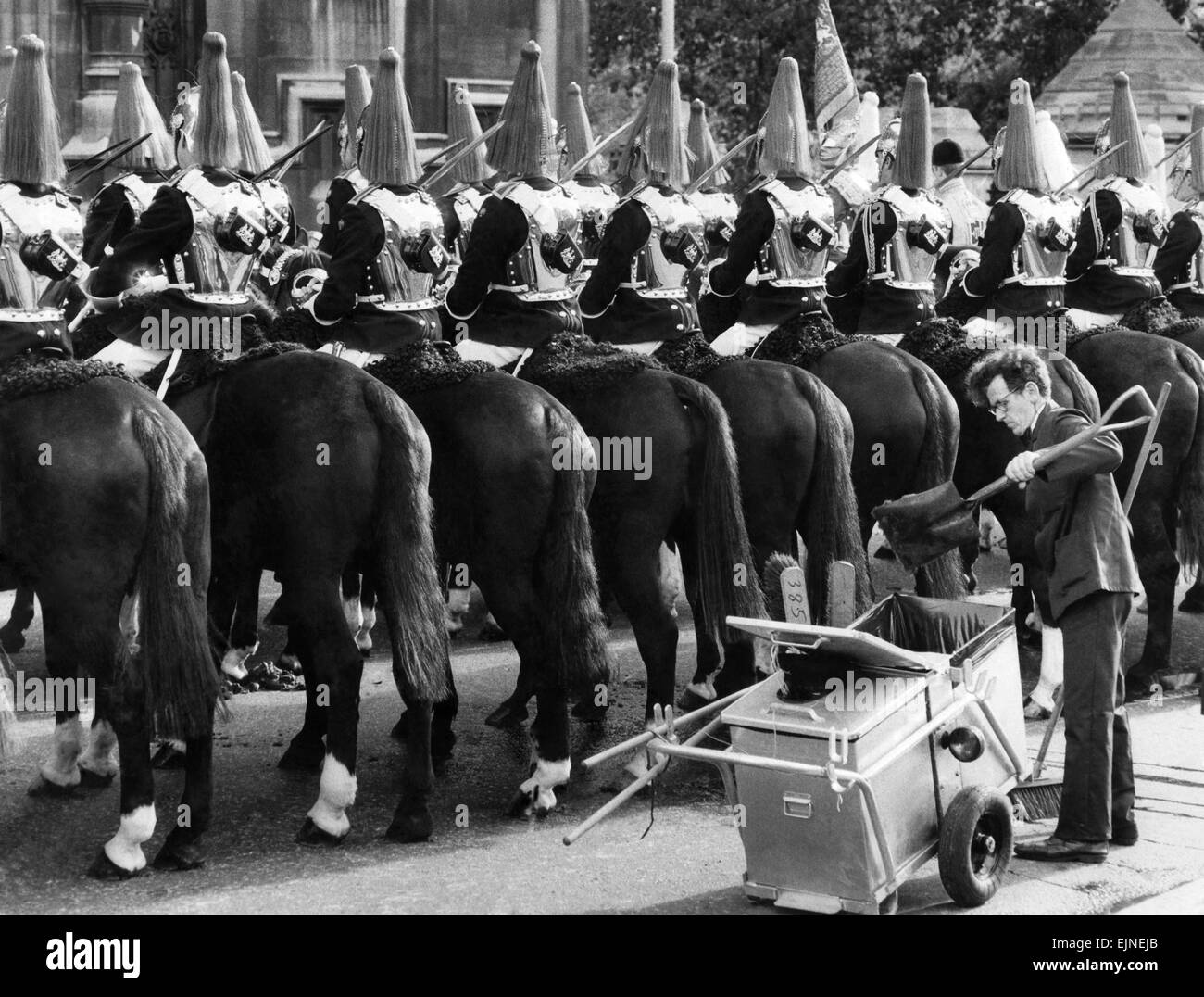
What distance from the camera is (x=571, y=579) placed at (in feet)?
26.0

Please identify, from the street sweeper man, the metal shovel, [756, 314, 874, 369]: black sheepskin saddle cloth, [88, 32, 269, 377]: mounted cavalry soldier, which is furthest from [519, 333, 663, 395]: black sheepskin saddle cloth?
the street sweeper man

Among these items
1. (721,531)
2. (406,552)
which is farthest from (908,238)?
(406,552)

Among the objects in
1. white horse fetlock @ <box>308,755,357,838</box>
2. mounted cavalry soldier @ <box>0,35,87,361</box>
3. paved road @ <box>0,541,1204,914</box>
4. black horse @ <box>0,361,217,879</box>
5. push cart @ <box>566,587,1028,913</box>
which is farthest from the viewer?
white horse fetlock @ <box>308,755,357,838</box>

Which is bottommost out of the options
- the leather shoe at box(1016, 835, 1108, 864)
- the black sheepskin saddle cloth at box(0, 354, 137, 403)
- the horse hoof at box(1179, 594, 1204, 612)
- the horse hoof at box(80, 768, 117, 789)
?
the horse hoof at box(1179, 594, 1204, 612)

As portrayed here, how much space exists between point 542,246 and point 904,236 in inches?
93.3

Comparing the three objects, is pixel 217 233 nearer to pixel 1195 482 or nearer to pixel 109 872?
pixel 109 872

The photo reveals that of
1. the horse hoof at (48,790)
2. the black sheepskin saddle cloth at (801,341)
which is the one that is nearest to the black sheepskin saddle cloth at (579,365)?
the black sheepskin saddle cloth at (801,341)

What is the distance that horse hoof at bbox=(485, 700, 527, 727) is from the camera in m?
9.32

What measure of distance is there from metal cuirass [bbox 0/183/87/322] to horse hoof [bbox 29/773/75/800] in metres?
1.90

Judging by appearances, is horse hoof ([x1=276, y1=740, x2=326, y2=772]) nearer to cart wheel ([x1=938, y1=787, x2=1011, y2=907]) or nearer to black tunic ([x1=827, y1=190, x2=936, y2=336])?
cart wheel ([x1=938, y1=787, x2=1011, y2=907])

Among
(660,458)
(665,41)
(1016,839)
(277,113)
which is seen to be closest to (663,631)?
(660,458)

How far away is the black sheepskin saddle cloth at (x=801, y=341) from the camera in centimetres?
973

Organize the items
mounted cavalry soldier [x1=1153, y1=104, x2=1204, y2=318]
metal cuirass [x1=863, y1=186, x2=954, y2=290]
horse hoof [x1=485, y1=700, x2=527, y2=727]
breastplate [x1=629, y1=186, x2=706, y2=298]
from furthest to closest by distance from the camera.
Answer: mounted cavalry soldier [x1=1153, y1=104, x2=1204, y2=318]
metal cuirass [x1=863, y1=186, x2=954, y2=290]
breastplate [x1=629, y1=186, x2=706, y2=298]
horse hoof [x1=485, y1=700, x2=527, y2=727]

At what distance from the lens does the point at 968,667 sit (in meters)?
6.71
